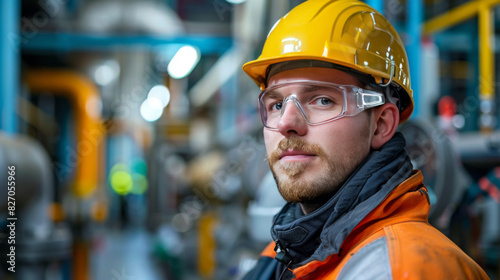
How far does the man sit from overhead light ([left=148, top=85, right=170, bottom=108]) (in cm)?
794

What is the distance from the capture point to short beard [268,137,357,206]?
1173mm

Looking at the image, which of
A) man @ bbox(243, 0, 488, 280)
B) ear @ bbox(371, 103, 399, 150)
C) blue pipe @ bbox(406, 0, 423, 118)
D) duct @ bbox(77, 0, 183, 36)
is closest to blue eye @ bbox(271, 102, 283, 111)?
man @ bbox(243, 0, 488, 280)

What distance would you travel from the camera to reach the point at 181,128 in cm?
846

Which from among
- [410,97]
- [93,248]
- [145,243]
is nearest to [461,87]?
[145,243]

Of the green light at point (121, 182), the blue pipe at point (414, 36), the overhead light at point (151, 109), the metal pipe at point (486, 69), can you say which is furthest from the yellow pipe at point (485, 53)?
the green light at point (121, 182)

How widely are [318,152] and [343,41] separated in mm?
321

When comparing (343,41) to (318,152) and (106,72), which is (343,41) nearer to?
(318,152)

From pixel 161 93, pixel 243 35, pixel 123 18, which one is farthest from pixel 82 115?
pixel 243 35

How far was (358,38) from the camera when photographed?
1235mm

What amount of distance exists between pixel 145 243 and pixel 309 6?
8472 mm

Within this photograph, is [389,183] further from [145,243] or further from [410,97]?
→ [145,243]

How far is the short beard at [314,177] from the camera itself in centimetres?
117

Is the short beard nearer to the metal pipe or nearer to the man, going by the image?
the man

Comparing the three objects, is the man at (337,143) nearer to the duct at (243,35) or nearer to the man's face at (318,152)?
the man's face at (318,152)
